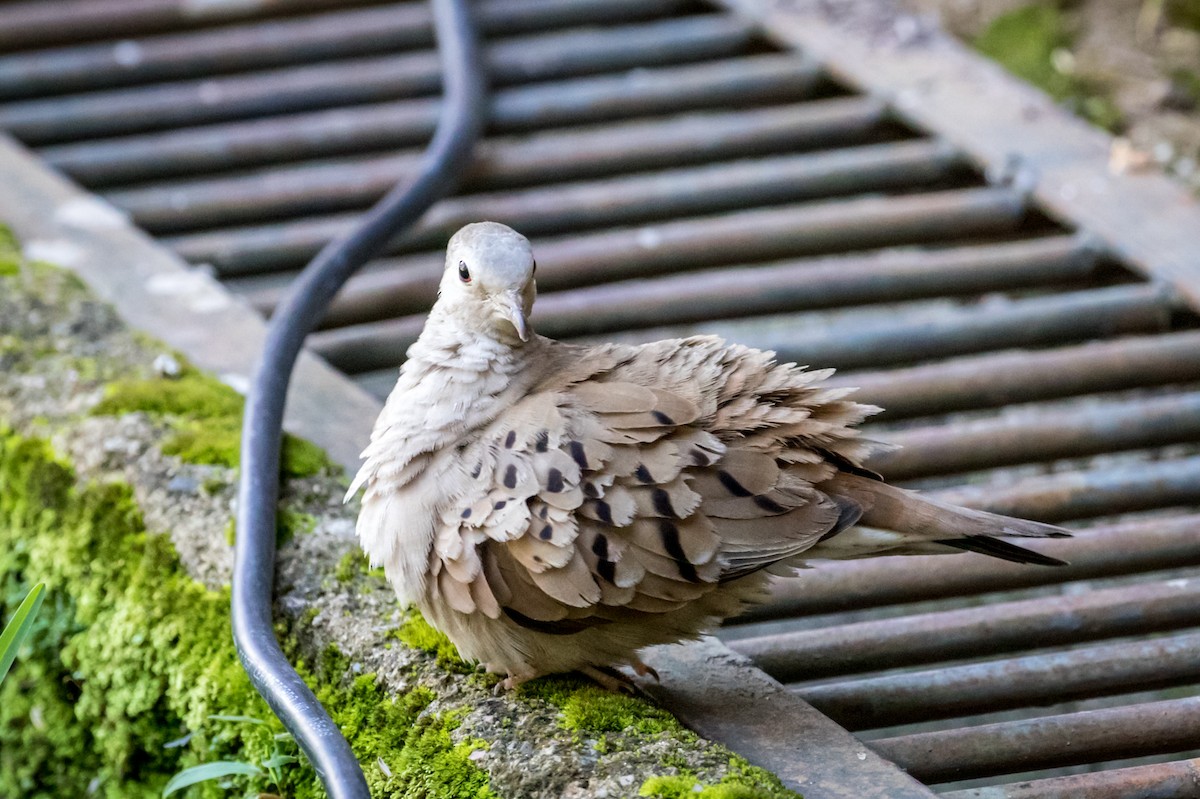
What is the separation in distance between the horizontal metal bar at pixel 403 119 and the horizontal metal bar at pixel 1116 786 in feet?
9.87

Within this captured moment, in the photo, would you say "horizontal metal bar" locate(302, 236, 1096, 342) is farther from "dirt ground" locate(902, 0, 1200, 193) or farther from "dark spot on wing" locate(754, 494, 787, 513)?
"dark spot on wing" locate(754, 494, 787, 513)

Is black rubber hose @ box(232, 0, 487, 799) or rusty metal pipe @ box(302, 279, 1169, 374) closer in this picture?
black rubber hose @ box(232, 0, 487, 799)

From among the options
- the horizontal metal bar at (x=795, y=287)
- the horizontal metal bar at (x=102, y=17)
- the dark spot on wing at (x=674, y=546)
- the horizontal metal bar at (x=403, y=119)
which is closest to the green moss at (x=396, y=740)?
the dark spot on wing at (x=674, y=546)

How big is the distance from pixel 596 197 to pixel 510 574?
223cm

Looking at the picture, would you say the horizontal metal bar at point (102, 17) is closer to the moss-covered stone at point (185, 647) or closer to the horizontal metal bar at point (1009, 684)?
the moss-covered stone at point (185, 647)

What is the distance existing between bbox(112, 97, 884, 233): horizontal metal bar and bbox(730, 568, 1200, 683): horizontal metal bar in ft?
7.14

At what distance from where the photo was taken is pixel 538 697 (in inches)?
94.9

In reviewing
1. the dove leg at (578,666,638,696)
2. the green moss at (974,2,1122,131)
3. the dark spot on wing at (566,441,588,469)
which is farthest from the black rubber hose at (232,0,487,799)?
the green moss at (974,2,1122,131)

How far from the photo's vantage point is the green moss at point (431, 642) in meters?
2.51

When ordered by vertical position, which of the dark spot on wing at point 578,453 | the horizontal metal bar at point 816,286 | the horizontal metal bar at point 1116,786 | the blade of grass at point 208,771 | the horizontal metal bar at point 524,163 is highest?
the horizontal metal bar at point 524,163

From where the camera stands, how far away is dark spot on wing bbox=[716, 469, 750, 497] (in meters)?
2.27

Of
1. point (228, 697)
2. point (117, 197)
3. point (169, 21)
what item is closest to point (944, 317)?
point (228, 697)

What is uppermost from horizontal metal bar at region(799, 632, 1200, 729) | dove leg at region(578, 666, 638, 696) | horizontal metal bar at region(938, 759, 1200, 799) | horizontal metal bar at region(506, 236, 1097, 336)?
horizontal metal bar at region(506, 236, 1097, 336)

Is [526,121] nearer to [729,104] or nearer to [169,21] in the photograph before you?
[729,104]
